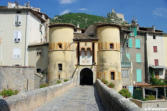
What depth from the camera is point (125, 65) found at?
96.9 ft

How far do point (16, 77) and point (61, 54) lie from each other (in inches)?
282

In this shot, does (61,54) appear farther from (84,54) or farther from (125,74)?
(125,74)

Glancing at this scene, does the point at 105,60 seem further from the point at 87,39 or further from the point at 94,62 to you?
the point at 87,39

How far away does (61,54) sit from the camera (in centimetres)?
2623

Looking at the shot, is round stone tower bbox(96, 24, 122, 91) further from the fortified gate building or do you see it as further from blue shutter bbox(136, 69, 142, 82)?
blue shutter bbox(136, 69, 142, 82)

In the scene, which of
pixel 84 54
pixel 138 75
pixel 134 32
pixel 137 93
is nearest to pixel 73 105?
pixel 84 54

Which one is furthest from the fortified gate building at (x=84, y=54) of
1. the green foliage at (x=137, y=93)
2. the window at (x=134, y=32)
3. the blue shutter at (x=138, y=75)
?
the blue shutter at (x=138, y=75)

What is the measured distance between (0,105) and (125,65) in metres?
26.8

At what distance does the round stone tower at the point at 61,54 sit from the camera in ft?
85.1

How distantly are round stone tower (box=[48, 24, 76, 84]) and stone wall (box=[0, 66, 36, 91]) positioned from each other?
3.28 m

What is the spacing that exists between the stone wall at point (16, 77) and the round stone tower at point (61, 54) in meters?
3.28

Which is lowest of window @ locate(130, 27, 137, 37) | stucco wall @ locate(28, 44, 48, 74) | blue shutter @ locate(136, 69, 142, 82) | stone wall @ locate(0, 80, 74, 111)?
blue shutter @ locate(136, 69, 142, 82)

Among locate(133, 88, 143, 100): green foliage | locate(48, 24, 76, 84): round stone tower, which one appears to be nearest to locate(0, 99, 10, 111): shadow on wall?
locate(48, 24, 76, 84): round stone tower

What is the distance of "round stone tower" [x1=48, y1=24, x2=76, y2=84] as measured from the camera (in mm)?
25938
